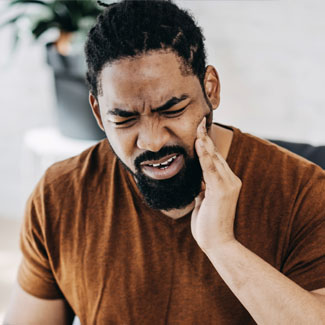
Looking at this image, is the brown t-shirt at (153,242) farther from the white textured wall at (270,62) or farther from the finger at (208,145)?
the white textured wall at (270,62)

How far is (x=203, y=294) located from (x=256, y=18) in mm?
1343

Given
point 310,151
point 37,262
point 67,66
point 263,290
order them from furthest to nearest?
1. point 67,66
2. point 310,151
3. point 37,262
4. point 263,290

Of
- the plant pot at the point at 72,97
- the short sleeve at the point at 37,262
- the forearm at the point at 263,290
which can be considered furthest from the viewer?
the plant pot at the point at 72,97

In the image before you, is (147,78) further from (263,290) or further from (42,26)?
(42,26)

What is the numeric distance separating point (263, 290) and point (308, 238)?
0.57 ft

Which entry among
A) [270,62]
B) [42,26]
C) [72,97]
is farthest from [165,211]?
[42,26]

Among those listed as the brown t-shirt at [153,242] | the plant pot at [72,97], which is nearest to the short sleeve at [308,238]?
the brown t-shirt at [153,242]

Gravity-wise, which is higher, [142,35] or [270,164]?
[142,35]

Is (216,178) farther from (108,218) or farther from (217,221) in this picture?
(108,218)

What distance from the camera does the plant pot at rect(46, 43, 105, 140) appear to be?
1.88m

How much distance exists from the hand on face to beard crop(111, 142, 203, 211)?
0.12 feet

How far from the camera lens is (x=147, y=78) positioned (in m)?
0.88

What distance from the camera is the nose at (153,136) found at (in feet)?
3.02

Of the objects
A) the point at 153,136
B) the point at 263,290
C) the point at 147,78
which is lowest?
the point at 263,290
